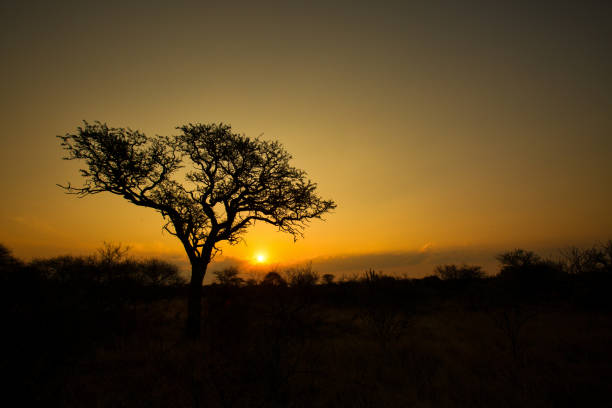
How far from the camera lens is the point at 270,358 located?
230 inches

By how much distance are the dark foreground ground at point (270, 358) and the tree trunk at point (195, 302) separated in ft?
1.77

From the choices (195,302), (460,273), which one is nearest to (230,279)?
(195,302)

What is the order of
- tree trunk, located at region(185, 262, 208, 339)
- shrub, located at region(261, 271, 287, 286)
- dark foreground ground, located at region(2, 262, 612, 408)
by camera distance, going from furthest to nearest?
tree trunk, located at region(185, 262, 208, 339)
shrub, located at region(261, 271, 287, 286)
dark foreground ground, located at region(2, 262, 612, 408)

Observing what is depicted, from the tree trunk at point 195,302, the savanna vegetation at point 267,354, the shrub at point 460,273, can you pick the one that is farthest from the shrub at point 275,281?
the shrub at point 460,273

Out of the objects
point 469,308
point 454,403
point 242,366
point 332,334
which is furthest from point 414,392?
point 469,308

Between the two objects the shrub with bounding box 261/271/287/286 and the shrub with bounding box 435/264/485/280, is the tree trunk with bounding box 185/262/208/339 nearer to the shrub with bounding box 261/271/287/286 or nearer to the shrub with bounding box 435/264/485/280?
the shrub with bounding box 261/271/287/286

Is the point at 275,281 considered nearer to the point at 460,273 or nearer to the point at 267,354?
the point at 267,354

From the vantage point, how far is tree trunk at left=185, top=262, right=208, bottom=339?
32.2ft

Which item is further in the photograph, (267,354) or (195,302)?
(195,302)

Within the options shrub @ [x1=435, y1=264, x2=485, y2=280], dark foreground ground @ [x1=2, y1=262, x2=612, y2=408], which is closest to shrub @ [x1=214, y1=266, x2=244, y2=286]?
dark foreground ground @ [x1=2, y1=262, x2=612, y2=408]

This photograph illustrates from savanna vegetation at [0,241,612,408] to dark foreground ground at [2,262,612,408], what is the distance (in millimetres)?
45

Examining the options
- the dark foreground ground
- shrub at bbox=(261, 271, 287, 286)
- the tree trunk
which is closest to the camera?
the dark foreground ground

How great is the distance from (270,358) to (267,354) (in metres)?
0.70

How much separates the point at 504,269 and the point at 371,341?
82.4 feet
